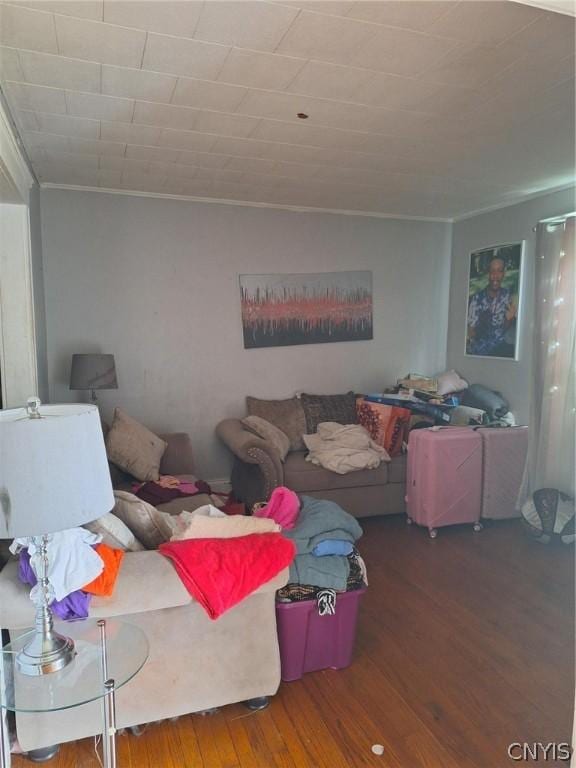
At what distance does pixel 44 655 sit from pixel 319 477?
2395 mm

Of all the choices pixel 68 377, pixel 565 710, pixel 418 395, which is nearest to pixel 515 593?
pixel 565 710

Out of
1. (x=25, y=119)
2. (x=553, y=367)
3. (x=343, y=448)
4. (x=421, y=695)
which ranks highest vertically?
(x=25, y=119)

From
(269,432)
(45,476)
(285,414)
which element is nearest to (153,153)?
(269,432)

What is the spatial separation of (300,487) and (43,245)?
255cm

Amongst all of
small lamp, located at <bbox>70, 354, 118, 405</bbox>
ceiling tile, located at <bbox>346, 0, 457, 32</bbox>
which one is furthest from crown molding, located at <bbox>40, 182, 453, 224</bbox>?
ceiling tile, located at <bbox>346, 0, 457, 32</bbox>

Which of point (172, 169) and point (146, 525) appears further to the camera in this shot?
point (172, 169)

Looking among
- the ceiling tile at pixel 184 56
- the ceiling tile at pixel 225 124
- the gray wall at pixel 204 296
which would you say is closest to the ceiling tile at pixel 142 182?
the gray wall at pixel 204 296

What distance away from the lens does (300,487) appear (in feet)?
11.8

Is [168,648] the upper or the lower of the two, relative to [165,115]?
lower

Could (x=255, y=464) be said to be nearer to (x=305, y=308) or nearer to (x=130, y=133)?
(x=305, y=308)

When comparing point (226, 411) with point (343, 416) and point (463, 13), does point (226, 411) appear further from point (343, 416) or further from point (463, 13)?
point (463, 13)

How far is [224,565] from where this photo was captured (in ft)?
5.69

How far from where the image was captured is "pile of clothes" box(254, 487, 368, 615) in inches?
80.5

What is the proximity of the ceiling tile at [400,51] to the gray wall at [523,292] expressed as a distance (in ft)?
7.18
